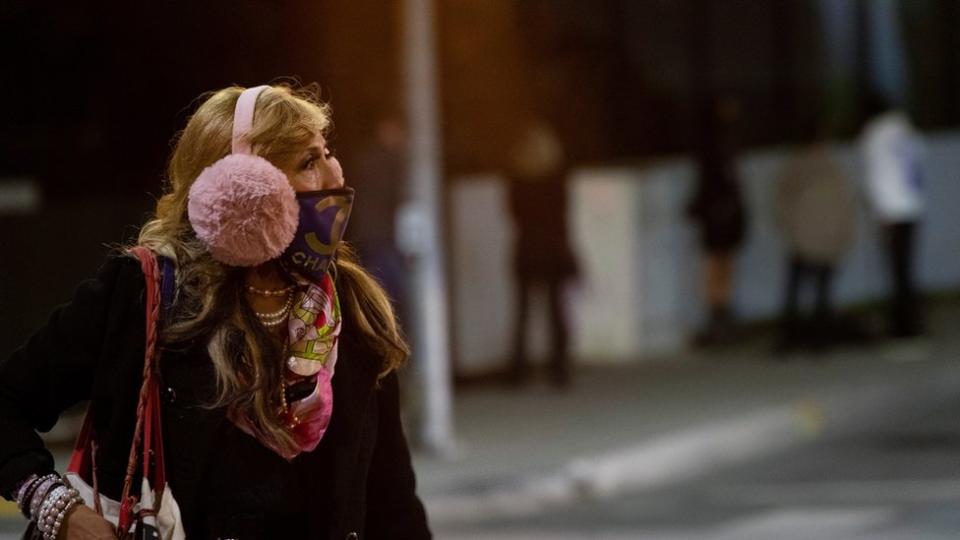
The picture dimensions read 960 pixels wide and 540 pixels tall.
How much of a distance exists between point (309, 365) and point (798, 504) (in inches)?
294

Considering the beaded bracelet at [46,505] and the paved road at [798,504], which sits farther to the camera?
the paved road at [798,504]

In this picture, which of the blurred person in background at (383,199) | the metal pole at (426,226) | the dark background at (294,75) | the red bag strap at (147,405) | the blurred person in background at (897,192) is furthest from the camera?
the blurred person in background at (897,192)

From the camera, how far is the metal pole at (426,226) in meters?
11.6

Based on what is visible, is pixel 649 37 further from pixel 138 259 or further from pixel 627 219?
pixel 138 259

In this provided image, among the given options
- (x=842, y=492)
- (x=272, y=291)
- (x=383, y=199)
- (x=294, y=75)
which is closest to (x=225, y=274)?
(x=272, y=291)

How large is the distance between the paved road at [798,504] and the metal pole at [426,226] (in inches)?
55.8

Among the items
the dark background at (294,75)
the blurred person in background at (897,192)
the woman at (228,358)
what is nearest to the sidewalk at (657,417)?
the blurred person in background at (897,192)

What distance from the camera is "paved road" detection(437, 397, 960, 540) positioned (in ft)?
32.1

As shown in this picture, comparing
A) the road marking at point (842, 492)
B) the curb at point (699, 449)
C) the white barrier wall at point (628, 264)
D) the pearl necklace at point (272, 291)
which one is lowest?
the road marking at point (842, 492)

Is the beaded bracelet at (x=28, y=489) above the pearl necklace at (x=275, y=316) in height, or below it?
below

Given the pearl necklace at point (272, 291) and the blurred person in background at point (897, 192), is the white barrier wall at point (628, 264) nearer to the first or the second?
the blurred person in background at point (897, 192)

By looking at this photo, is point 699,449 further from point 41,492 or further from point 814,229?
point 41,492

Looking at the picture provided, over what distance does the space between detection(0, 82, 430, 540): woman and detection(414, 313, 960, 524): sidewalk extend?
23.5 feet

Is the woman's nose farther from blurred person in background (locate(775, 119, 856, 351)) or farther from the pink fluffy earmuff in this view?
blurred person in background (locate(775, 119, 856, 351))
